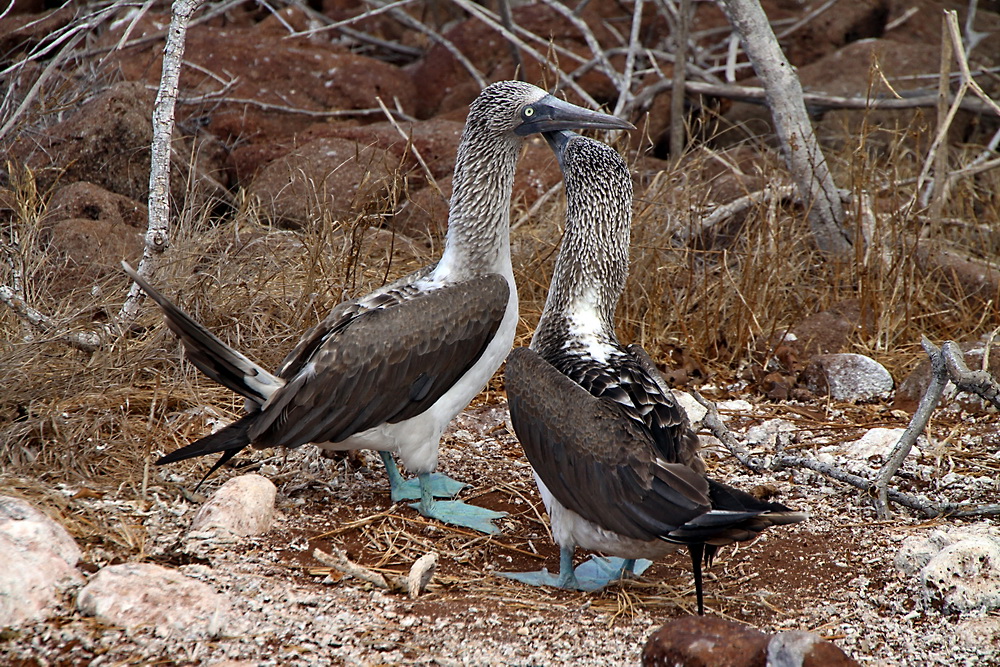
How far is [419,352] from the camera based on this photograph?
11.8 ft

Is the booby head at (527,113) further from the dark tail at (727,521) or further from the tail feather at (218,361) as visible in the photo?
the dark tail at (727,521)

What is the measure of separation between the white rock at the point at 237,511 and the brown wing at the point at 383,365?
16 centimetres

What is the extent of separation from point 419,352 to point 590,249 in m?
0.70

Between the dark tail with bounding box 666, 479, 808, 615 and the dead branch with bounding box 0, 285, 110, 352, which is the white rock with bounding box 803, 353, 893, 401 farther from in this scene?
the dead branch with bounding box 0, 285, 110, 352

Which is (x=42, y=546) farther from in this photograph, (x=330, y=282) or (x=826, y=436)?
(x=826, y=436)

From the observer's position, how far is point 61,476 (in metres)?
3.67

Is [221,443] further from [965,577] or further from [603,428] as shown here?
[965,577]

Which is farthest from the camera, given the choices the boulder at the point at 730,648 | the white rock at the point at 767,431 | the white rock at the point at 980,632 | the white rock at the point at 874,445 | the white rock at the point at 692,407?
the white rock at the point at 692,407

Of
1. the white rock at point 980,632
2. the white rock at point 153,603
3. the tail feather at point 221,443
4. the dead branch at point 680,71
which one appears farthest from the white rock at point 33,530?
the dead branch at point 680,71

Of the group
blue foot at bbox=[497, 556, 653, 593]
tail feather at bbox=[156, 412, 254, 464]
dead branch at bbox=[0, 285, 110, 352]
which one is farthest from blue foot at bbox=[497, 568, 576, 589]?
Answer: dead branch at bbox=[0, 285, 110, 352]

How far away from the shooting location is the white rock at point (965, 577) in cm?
287

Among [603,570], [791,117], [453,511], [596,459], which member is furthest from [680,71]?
[596,459]

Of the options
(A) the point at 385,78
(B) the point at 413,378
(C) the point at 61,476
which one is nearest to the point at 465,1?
(A) the point at 385,78

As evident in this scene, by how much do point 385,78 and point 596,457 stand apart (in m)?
5.07
